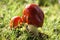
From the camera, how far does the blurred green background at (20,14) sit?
3498 millimetres

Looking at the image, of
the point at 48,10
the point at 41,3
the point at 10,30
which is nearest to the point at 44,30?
the point at 10,30

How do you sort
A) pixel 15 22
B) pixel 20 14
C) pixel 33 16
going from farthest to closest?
pixel 20 14
pixel 15 22
pixel 33 16

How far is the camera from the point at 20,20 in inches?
144

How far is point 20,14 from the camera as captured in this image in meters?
4.60

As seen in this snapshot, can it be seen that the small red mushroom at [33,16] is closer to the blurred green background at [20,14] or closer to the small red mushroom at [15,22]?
the small red mushroom at [15,22]

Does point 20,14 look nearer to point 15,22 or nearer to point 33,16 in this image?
point 15,22

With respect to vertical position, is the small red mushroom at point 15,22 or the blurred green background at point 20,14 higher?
the small red mushroom at point 15,22

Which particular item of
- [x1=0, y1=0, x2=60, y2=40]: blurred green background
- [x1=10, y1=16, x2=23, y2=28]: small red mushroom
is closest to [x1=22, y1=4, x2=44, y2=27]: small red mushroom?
[x1=10, y1=16, x2=23, y2=28]: small red mushroom

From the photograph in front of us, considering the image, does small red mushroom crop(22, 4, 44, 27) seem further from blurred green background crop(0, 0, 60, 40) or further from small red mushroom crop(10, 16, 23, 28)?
blurred green background crop(0, 0, 60, 40)

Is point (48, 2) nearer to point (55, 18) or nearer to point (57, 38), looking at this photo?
point (55, 18)

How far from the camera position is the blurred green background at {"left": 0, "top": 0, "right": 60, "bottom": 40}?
3.50m

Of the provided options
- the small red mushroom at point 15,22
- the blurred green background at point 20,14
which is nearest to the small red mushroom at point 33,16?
the small red mushroom at point 15,22

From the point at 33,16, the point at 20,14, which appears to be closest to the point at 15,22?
the point at 33,16

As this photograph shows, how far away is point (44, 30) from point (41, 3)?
1625 millimetres
